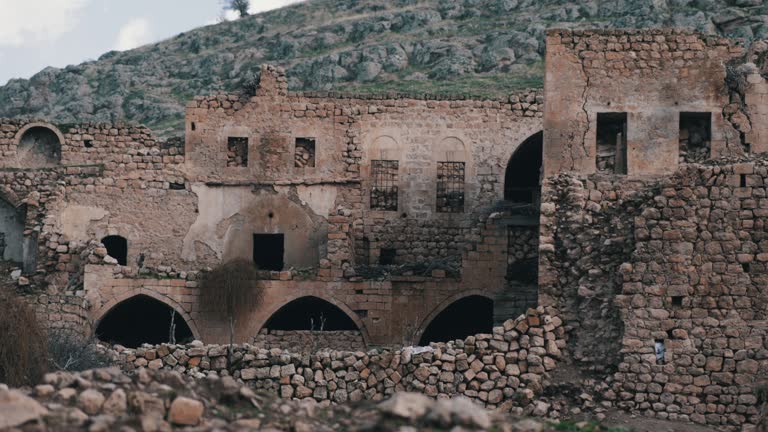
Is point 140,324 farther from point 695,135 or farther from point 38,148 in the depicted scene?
point 695,135

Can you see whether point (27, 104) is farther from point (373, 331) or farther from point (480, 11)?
point (373, 331)

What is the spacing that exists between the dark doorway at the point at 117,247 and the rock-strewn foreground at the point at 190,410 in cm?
1920

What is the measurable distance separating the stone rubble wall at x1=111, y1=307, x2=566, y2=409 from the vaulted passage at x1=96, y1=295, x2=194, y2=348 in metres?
8.67

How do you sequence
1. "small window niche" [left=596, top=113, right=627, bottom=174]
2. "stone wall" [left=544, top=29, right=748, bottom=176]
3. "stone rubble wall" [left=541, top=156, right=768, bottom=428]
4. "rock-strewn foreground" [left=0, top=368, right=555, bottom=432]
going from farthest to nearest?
"small window niche" [left=596, top=113, right=627, bottom=174], "stone wall" [left=544, top=29, right=748, bottom=176], "stone rubble wall" [left=541, top=156, right=768, bottom=428], "rock-strewn foreground" [left=0, top=368, right=555, bottom=432]

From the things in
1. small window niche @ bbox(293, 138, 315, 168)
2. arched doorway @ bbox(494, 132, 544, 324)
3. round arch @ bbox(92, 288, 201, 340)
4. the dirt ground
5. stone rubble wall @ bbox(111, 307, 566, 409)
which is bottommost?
the dirt ground

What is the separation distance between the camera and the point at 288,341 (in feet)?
102

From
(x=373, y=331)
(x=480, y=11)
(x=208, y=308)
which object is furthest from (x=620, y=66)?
(x=480, y=11)

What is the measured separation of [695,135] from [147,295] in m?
11.6

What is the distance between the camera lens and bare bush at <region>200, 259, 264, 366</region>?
31.5 metres

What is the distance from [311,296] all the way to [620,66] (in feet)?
28.3

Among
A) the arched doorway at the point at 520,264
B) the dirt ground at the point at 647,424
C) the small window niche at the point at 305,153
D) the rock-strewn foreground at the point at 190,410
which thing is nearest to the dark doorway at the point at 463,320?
the arched doorway at the point at 520,264

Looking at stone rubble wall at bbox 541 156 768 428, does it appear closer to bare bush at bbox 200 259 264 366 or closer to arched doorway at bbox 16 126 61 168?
bare bush at bbox 200 259 264 366

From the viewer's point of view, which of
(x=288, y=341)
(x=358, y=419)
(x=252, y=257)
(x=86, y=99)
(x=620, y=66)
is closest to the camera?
(x=358, y=419)

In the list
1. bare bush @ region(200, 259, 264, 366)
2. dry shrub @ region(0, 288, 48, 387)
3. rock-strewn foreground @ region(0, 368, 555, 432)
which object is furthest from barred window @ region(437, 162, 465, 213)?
rock-strewn foreground @ region(0, 368, 555, 432)
